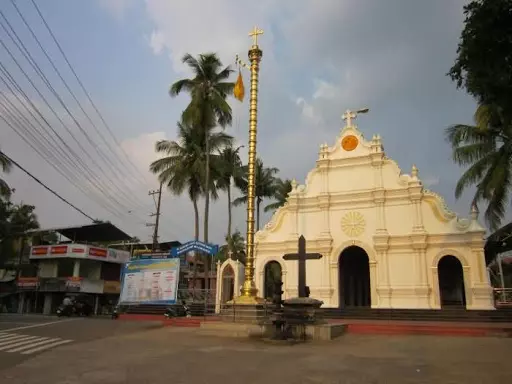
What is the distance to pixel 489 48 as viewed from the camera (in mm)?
7977

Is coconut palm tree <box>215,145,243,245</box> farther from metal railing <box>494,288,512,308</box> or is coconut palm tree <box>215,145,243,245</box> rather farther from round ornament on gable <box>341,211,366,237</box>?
metal railing <box>494,288,512,308</box>

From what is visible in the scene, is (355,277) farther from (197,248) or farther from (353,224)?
(197,248)

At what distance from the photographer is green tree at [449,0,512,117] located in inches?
296

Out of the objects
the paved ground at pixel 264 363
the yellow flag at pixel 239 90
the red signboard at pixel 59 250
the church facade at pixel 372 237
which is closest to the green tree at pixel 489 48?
the paved ground at pixel 264 363

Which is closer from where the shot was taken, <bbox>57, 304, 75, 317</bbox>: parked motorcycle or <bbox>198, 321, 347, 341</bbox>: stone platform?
<bbox>198, 321, 347, 341</bbox>: stone platform

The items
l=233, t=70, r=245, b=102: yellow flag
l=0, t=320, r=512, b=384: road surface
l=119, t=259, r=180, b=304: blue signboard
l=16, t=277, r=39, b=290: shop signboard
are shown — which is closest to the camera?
l=0, t=320, r=512, b=384: road surface

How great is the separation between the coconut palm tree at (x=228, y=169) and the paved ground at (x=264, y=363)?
19605mm

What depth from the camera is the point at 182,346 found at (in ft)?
37.2

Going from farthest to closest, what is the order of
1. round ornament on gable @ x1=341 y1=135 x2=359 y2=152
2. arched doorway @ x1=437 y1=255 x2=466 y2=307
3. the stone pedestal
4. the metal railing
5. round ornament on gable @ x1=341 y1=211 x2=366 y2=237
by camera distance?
round ornament on gable @ x1=341 y1=135 x2=359 y2=152 < arched doorway @ x1=437 y1=255 x2=466 y2=307 < round ornament on gable @ x1=341 y1=211 x2=366 y2=237 < the metal railing < the stone pedestal

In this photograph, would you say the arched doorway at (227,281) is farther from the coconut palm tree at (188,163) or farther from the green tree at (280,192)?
the green tree at (280,192)

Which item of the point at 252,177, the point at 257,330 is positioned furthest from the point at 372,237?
the point at 257,330

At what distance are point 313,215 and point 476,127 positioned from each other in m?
10.5

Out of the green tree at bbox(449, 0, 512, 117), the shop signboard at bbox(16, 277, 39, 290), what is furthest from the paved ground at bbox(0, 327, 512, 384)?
the shop signboard at bbox(16, 277, 39, 290)

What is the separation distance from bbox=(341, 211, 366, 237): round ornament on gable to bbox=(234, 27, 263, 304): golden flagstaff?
1056cm
